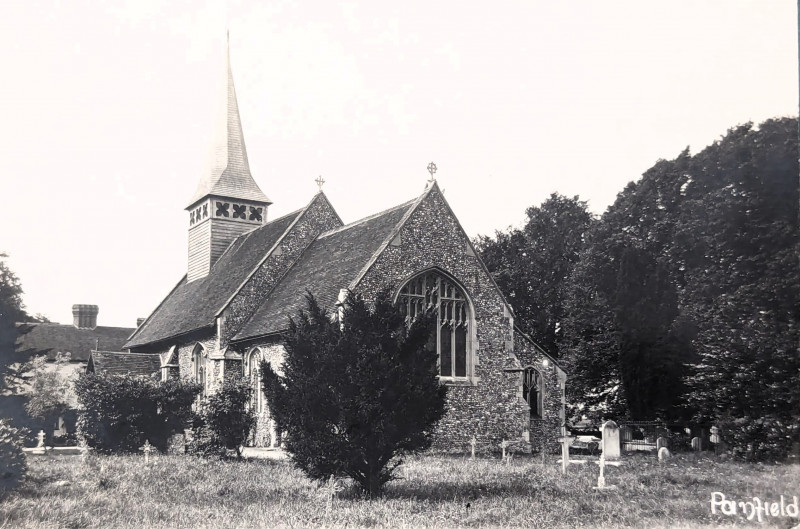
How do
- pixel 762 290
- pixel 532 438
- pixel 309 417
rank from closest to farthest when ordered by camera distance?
1. pixel 309 417
2. pixel 762 290
3. pixel 532 438

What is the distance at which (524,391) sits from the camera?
26.8 meters

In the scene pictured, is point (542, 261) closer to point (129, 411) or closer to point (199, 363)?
point (199, 363)

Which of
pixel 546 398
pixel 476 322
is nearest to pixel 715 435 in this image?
pixel 546 398

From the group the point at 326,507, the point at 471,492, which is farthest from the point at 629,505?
the point at 326,507

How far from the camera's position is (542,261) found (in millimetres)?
40656

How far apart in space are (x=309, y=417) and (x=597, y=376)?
2170 cm

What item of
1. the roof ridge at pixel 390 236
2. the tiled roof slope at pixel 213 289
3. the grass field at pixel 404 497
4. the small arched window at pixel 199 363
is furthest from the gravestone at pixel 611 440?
the small arched window at pixel 199 363

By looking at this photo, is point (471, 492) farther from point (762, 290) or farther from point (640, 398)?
point (640, 398)

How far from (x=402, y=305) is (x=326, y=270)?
13.2ft

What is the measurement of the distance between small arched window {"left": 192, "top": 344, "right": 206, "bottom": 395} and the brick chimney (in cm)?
828

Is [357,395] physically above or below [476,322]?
below

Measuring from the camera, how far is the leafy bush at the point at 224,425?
21.8m

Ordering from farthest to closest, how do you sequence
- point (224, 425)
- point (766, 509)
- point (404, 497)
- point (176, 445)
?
point (176, 445)
point (224, 425)
point (404, 497)
point (766, 509)

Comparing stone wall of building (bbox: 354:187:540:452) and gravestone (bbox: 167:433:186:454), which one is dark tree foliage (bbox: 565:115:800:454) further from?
gravestone (bbox: 167:433:186:454)
